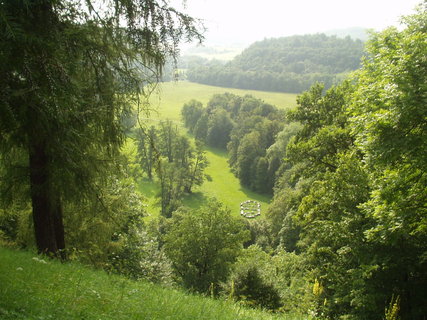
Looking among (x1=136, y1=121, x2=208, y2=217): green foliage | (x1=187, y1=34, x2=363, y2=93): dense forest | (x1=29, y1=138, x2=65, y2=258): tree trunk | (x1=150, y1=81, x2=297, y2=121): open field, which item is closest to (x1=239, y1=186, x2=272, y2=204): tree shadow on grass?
(x1=136, y1=121, x2=208, y2=217): green foliage

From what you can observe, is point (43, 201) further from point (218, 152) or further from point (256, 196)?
point (218, 152)

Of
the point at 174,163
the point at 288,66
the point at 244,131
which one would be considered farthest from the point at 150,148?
the point at 288,66

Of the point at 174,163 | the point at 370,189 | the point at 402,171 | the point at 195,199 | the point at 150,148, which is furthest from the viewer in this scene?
the point at 195,199

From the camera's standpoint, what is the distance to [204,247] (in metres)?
26.6

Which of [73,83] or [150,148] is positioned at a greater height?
[73,83]

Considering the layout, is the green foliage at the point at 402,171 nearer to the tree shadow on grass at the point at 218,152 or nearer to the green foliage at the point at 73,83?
the green foliage at the point at 73,83

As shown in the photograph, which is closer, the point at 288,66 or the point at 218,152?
the point at 218,152

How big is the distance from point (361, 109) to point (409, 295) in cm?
623

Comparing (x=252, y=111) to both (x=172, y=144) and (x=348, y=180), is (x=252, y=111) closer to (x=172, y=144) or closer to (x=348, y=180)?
(x=172, y=144)

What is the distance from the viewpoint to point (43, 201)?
8570mm

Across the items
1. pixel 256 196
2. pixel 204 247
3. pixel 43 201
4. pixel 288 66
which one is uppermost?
pixel 288 66

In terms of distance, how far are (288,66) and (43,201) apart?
160 m

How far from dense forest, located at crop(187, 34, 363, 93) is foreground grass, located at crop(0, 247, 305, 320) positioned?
121 metres

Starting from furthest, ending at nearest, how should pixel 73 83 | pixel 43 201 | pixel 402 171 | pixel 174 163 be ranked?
pixel 174 163 < pixel 402 171 < pixel 43 201 < pixel 73 83
